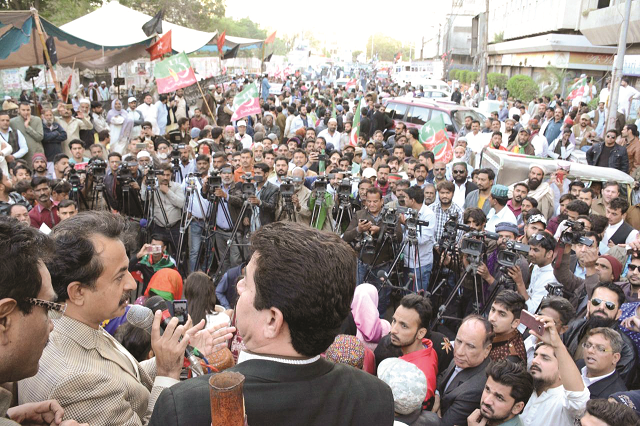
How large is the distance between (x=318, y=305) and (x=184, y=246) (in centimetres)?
527

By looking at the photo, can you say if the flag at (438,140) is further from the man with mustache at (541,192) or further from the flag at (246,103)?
the flag at (246,103)

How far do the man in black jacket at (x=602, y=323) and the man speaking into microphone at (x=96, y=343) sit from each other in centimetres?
257

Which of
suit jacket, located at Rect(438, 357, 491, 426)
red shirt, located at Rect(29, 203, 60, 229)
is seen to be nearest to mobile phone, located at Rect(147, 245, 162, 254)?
red shirt, located at Rect(29, 203, 60, 229)

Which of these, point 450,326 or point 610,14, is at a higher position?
point 610,14

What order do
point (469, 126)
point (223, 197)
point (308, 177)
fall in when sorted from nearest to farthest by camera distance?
1. point (223, 197)
2. point (308, 177)
3. point (469, 126)

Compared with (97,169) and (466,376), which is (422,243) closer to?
(466,376)

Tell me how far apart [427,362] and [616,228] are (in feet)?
11.0

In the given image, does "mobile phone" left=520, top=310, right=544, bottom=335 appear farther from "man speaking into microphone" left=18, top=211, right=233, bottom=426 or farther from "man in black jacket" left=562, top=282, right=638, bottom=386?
"man speaking into microphone" left=18, top=211, right=233, bottom=426

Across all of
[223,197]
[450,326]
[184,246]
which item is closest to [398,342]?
[450,326]

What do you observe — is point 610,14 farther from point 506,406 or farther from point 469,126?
point 506,406

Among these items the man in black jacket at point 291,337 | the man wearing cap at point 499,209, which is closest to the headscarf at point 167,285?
the man in black jacket at point 291,337

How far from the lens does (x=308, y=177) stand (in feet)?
22.8

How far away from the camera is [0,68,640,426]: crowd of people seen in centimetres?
133

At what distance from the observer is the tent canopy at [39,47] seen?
8.79 m
